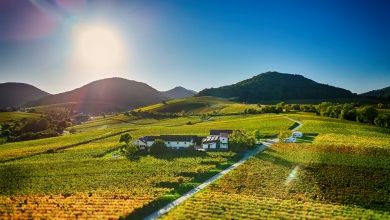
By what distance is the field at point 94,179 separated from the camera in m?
52.5

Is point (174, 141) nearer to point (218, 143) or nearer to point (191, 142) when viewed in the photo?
point (191, 142)

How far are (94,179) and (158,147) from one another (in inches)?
1159

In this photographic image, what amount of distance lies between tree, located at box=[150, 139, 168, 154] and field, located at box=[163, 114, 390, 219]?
26504 millimetres

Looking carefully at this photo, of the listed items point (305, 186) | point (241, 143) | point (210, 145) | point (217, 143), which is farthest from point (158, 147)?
point (305, 186)

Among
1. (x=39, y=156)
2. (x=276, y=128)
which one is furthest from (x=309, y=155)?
(x=39, y=156)

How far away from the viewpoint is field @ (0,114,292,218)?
52500 millimetres

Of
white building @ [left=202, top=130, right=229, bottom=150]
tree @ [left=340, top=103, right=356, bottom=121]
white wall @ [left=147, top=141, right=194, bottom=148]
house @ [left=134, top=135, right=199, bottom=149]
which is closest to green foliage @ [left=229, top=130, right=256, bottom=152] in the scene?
white building @ [left=202, top=130, right=229, bottom=150]

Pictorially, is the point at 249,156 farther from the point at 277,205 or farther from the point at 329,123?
the point at 329,123

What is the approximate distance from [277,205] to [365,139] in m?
66.9

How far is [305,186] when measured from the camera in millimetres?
61969

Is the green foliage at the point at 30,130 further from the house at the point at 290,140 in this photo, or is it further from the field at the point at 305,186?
the field at the point at 305,186

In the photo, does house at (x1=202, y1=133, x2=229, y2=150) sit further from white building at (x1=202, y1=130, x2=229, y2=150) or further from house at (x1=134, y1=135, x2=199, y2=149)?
house at (x1=134, y1=135, x2=199, y2=149)

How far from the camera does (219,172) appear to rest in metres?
74.9

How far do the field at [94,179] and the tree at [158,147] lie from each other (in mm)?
4031
